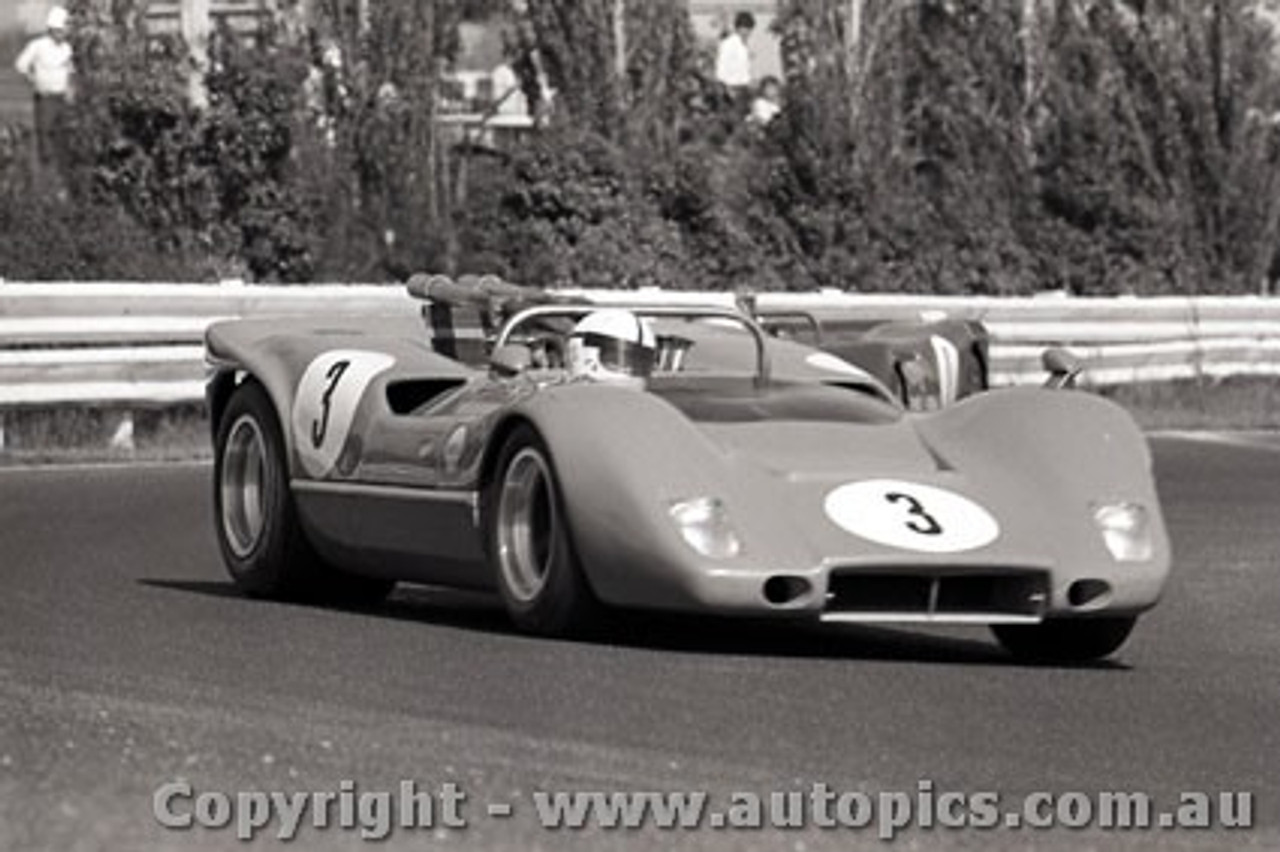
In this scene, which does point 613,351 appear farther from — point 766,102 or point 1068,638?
point 766,102

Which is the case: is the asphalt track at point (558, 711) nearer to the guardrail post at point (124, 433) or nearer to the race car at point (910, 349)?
the race car at point (910, 349)

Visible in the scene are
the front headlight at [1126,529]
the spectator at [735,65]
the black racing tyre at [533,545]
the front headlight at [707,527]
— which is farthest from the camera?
the spectator at [735,65]

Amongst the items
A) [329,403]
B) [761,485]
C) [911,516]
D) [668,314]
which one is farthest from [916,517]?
[329,403]

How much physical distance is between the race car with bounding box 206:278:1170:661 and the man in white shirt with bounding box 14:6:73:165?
1230 cm

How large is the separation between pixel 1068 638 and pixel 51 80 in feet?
50.5

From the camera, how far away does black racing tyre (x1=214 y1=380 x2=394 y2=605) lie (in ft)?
36.6

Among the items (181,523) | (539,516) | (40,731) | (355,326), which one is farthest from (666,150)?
(40,731)

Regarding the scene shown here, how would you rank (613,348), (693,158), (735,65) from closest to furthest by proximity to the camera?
1. (613,348)
2. (693,158)
3. (735,65)

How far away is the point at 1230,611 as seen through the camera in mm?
11539

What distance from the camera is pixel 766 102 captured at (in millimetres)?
28203

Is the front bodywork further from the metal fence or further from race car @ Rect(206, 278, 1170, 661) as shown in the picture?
the metal fence

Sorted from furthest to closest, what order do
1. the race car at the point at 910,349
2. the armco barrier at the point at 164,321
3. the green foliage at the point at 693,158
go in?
the green foliage at the point at 693,158 < the armco barrier at the point at 164,321 < the race car at the point at 910,349

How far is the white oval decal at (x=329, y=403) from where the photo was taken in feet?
36.0

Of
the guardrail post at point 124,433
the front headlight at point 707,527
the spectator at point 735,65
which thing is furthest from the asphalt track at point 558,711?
the spectator at point 735,65
